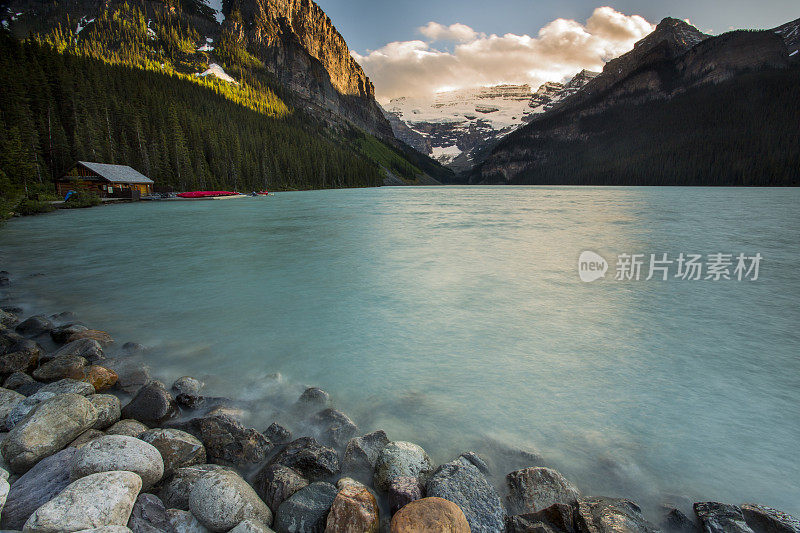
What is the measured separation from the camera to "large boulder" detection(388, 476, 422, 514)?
3428 mm

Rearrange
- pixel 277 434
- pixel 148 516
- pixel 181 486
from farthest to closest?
pixel 277 434 → pixel 181 486 → pixel 148 516

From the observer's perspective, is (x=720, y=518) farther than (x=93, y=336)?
No

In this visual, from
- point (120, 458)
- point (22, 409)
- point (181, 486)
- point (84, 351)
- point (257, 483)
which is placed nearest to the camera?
point (120, 458)

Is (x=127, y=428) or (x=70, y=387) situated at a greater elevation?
(x=70, y=387)

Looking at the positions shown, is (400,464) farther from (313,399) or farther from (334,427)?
(313,399)

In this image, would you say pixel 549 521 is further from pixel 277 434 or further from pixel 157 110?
pixel 157 110

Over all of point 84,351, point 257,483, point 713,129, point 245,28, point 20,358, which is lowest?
point 257,483

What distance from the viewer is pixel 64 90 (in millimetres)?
60219

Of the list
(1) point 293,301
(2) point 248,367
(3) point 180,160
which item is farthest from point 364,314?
(3) point 180,160

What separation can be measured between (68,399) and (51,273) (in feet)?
42.9

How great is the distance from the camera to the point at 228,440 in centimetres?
435

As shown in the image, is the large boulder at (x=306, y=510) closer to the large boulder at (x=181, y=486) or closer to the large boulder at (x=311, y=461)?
the large boulder at (x=311, y=461)

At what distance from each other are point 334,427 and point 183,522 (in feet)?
6.57

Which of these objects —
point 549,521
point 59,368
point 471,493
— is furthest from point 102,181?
point 549,521
